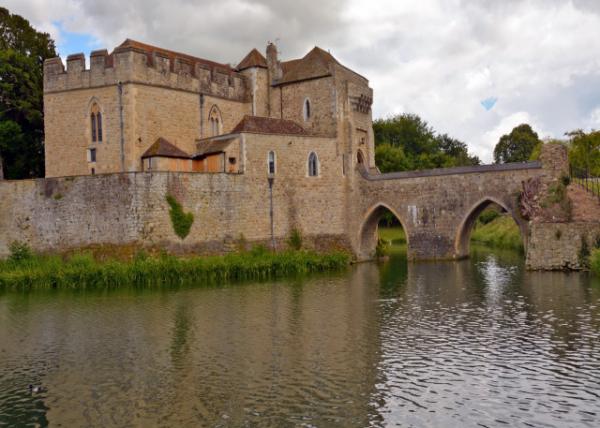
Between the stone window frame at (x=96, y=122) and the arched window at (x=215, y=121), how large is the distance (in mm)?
5648

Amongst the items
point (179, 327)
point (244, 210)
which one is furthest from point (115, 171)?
point (179, 327)

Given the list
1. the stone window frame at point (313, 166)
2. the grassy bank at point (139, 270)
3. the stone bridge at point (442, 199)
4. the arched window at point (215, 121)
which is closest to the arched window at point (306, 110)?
the stone window frame at point (313, 166)

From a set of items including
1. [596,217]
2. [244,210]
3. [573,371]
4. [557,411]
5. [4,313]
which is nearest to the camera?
[557,411]

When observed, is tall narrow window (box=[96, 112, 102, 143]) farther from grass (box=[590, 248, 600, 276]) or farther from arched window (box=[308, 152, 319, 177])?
grass (box=[590, 248, 600, 276])

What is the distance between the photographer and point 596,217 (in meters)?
26.1

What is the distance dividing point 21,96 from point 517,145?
55.7 m

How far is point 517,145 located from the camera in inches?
2955

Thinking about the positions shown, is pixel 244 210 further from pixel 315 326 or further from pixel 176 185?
pixel 315 326

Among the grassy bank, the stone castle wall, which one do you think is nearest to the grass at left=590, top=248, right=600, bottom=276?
the grassy bank

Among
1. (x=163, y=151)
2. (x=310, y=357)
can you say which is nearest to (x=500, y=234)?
(x=163, y=151)

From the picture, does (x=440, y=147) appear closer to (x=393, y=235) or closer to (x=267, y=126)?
(x=393, y=235)

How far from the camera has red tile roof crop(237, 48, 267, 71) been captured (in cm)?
3641

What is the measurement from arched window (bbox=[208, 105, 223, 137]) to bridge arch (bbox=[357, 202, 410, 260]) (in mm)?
8905

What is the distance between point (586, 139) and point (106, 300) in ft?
105
